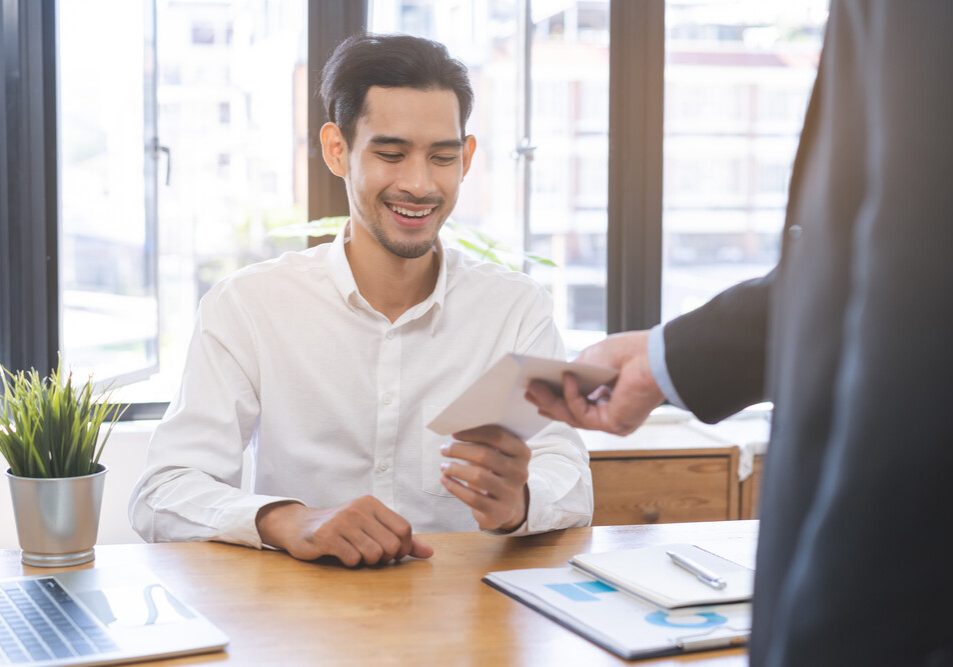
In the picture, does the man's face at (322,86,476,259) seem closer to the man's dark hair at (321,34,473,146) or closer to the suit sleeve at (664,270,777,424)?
the man's dark hair at (321,34,473,146)

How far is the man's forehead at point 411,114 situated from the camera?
1.99 meters

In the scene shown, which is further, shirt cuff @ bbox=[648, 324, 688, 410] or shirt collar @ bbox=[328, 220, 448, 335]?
shirt collar @ bbox=[328, 220, 448, 335]

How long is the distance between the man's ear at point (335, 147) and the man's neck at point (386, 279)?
16cm

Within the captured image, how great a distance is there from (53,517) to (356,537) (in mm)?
370

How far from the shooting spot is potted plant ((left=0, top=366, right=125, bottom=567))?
4.36 ft

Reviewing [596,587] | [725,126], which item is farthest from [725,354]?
[725,126]

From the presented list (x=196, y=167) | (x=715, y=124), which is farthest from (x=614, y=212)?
(x=196, y=167)

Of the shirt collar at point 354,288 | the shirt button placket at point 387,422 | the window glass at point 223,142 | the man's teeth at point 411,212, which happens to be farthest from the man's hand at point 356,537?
the window glass at point 223,142

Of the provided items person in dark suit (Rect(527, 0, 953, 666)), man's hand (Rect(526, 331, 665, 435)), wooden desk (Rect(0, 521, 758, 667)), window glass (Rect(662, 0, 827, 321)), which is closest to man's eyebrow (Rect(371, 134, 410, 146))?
wooden desk (Rect(0, 521, 758, 667))

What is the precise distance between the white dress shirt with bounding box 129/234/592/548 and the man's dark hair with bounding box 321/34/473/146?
0.27 m

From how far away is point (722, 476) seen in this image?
105 inches

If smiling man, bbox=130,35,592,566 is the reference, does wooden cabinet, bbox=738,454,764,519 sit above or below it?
below

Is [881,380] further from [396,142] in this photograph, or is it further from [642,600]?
[396,142]

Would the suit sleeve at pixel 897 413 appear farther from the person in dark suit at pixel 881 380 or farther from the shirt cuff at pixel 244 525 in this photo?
the shirt cuff at pixel 244 525
